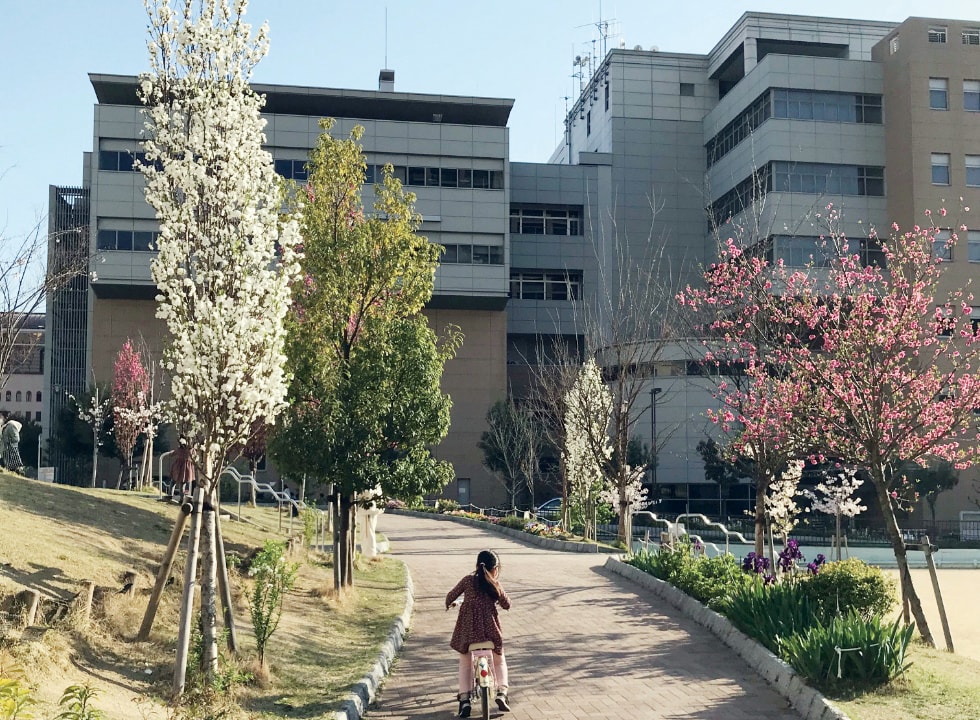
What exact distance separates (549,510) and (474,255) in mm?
16792

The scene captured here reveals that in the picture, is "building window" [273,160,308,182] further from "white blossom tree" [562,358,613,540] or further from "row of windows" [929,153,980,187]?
"row of windows" [929,153,980,187]

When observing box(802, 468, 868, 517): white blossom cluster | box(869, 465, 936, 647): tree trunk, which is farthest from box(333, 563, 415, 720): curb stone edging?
box(802, 468, 868, 517): white blossom cluster

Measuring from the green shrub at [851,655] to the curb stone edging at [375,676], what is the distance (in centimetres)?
451

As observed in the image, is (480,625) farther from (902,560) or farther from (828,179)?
(828,179)

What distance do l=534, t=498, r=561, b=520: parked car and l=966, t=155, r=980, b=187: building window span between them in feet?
96.8

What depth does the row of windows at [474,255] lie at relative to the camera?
6141 centimetres

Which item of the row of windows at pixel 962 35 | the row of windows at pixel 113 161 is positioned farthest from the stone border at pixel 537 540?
the row of windows at pixel 962 35

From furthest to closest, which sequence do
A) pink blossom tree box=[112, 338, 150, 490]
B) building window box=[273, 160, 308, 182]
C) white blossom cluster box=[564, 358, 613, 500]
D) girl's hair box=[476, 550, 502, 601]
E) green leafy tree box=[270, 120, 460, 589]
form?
building window box=[273, 160, 308, 182]
pink blossom tree box=[112, 338, 150, 490]
white blossom cluster box=[564, 358, 613, 500]
green leafy tree box=[270, 120, 460, 589]
girl's hair box=[476, 550, 502, 601]

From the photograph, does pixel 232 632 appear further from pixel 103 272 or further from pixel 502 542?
Result: pixel 103 272

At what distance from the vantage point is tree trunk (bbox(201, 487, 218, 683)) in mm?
9609

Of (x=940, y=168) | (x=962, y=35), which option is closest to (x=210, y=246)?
(x=940, y=168)

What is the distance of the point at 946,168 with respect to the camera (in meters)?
57.0

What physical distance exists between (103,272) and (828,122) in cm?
4306

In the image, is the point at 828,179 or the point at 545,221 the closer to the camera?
the point at 828,179
